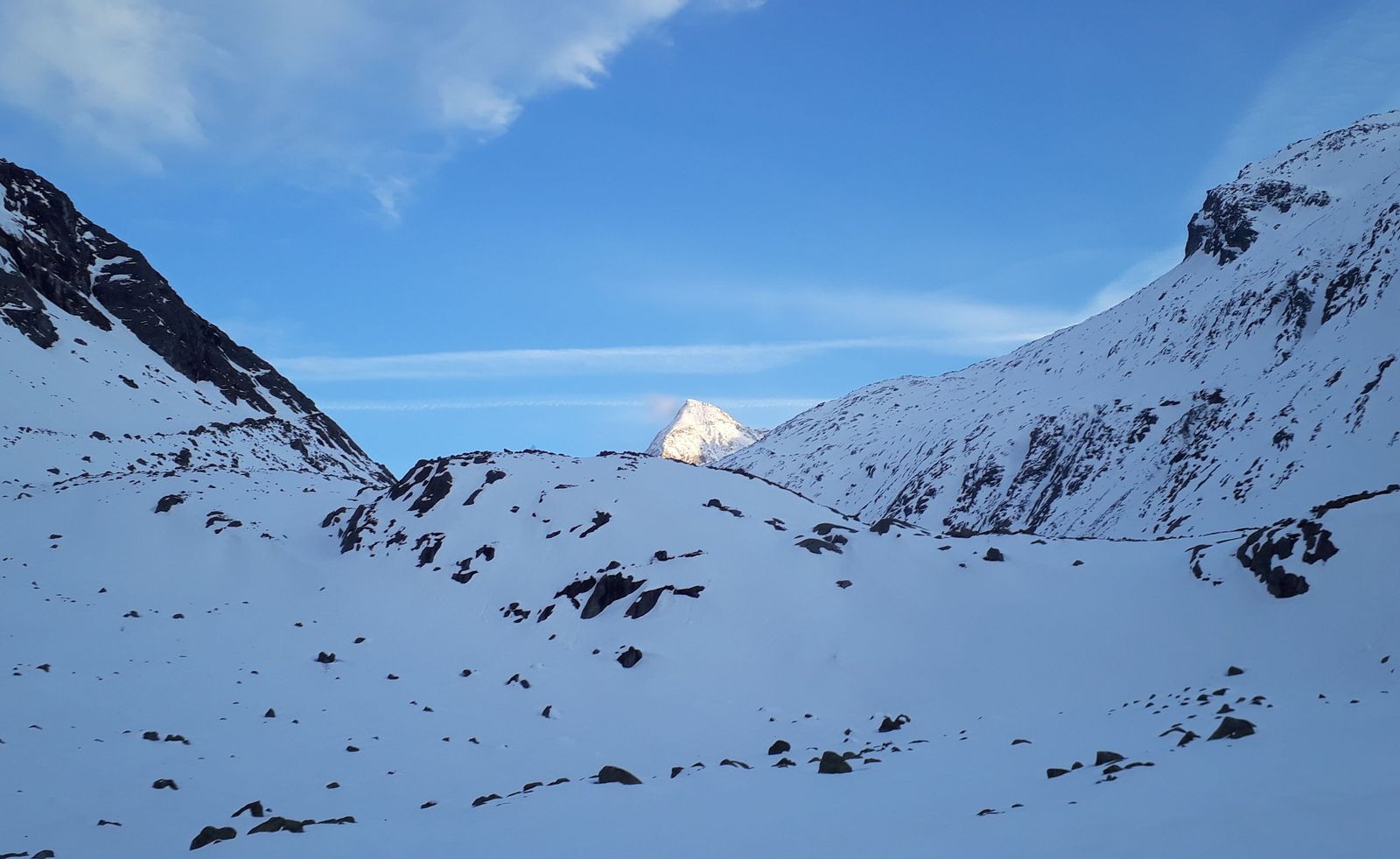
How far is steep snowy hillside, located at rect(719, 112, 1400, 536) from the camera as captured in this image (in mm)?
52156

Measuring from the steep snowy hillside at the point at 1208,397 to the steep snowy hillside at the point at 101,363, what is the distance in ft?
204

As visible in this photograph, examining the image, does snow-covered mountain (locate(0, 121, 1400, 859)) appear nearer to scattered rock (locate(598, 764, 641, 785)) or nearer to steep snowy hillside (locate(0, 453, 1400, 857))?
steep snowy hillside (locate(0, 453, 1400, 857))

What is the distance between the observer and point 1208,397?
219ft

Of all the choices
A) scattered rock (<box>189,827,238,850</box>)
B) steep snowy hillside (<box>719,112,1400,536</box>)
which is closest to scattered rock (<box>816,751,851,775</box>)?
scattered rock (<box>189,827,238,850</box>)

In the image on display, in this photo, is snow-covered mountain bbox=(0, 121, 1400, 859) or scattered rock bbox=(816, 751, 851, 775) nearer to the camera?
snow-covered mountain bbox=(0, 121, 1400, 859)

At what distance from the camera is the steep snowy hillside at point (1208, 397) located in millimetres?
52156

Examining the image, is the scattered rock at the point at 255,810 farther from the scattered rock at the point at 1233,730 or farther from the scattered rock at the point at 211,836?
the scattered rock at the point at 1233,730

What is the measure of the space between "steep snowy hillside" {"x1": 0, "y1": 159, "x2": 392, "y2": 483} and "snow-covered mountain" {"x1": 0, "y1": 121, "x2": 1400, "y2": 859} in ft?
5.32

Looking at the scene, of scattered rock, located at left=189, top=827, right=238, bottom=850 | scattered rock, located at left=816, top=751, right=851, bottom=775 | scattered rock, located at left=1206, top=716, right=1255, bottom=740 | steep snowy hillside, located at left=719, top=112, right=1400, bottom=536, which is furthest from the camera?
steep snowy hillside, located at left=719, top=112, right=1400, bottom=536

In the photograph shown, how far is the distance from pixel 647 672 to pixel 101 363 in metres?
58.9

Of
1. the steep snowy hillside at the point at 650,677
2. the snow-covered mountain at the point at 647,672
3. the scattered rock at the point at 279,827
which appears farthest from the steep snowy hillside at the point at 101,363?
the scattered rock at the point at 279,827

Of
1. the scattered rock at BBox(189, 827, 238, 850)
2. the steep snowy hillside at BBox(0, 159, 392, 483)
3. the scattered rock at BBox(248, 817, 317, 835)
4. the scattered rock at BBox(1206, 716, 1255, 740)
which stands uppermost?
the steep snowy hillside at BBox(0, 159, 392, 483)

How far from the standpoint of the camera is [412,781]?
16297 millimetres

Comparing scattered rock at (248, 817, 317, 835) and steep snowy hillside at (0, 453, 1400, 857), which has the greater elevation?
steep snowy hillside at (0, 453, 1400, 857)
